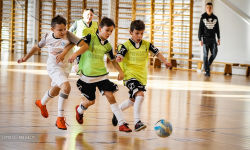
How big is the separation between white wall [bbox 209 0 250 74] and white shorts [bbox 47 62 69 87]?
8.90 m

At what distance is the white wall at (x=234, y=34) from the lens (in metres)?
11.7

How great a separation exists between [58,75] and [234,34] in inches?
366

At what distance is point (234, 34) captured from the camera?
12.0 metres

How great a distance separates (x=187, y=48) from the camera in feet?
43.0

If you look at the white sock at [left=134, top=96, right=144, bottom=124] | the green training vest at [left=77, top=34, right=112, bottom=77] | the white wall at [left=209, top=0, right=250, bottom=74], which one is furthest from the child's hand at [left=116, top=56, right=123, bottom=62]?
the white wall at [left=209, top=0, right=250, bottom=74]

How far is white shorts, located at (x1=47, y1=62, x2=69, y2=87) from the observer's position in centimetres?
375

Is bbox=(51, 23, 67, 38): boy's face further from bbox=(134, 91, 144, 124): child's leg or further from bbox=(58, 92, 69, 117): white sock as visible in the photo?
bbox=(134, 91, 144, 124): child's leg

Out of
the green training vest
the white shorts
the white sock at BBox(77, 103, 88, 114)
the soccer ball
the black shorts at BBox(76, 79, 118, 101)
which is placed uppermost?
the green training vest

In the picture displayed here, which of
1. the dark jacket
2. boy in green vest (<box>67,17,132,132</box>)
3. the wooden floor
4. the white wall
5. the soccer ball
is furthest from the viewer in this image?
the white wall

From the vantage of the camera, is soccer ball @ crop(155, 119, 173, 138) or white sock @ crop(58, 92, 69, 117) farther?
white sock @ crop(58, 92, 69, 117)

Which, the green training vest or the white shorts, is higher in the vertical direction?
the green training vest

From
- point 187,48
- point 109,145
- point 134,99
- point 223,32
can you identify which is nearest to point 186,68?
point 187,48

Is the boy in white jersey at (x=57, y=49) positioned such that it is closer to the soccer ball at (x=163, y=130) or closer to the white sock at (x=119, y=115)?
the white sock at (x=119, y=115)

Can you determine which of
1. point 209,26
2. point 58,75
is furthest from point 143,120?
point 209,26
